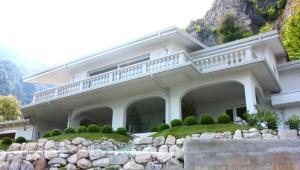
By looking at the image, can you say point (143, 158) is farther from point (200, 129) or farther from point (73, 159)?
point (200, 129)

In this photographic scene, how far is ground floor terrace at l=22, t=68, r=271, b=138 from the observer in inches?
631

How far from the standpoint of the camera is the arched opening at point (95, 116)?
21.2m

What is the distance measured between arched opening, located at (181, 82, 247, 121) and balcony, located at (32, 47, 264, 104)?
1434 millimetres

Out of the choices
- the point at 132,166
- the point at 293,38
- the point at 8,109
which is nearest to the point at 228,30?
the point at 293,38

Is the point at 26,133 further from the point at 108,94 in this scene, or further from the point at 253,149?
the point at 253,149

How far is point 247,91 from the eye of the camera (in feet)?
48.2

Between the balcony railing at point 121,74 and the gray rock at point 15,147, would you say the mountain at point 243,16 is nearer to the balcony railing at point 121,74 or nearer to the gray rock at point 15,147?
the balcony railing at point 121,74

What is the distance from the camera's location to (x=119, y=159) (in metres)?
8.41

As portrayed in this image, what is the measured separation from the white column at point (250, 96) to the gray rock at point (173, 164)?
298 inches

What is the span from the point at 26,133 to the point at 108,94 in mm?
8946

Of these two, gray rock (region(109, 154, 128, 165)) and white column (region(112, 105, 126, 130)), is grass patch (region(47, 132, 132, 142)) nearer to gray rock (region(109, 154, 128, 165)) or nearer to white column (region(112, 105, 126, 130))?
white column (region(112, 105, 126, 130))

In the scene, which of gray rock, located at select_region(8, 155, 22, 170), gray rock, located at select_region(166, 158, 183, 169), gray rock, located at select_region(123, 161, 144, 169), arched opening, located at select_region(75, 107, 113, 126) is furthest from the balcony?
gray rock, located at select_region(8, 155, 22, 170)

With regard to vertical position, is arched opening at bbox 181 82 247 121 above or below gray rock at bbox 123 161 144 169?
above

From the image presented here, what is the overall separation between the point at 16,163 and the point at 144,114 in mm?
12467
